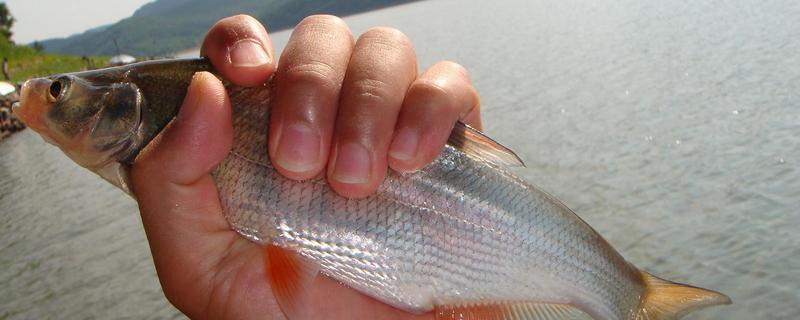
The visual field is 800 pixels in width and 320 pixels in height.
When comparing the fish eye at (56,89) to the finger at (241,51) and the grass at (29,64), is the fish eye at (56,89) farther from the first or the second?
the grass at (29,64)

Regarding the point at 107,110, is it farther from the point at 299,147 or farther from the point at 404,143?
the point at 404,143

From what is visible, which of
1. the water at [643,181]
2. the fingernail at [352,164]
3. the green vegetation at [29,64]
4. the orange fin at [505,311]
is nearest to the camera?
the fingernail at [352,164]

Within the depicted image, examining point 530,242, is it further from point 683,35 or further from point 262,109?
point 683,35

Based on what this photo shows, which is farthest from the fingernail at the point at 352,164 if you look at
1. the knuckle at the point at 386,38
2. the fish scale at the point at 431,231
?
the knuckle at the point at 386,38

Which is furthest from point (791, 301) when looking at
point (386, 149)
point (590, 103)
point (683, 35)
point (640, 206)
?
point (683, 35)

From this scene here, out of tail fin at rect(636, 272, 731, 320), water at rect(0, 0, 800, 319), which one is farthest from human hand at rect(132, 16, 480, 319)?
water at rect(0, 0, 800, 319)

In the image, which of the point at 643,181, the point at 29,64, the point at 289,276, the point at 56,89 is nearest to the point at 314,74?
the point at 289,276
